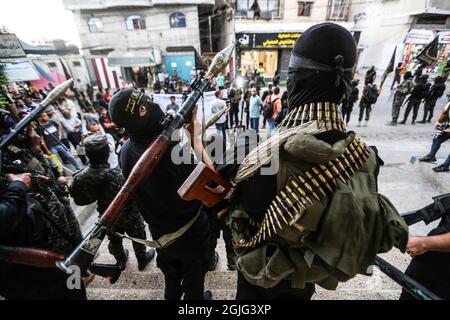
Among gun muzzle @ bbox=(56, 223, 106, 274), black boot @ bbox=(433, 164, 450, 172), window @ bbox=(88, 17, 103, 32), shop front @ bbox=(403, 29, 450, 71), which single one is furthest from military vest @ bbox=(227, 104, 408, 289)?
window @ bbox=(88, 17, 103, 32)

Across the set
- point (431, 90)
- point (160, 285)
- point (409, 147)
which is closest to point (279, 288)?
point (160, 285)

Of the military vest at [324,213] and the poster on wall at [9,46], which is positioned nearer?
the military vest at [324,213]

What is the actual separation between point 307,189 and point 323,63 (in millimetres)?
628

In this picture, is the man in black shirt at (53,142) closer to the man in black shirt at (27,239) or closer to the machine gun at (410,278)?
the man in black shirt at (27,239)

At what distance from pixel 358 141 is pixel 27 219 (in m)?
2.17

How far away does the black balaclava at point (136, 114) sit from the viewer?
1512 mm

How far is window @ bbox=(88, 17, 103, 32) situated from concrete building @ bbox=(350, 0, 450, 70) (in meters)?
19.0

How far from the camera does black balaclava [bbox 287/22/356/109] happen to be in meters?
1.08

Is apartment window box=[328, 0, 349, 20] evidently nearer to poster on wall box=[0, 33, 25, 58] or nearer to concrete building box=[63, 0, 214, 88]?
concrete building box=[63, 0, 214, 88]

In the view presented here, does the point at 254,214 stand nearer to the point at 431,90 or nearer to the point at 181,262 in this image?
the point at 181,262

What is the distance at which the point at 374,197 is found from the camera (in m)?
1.04

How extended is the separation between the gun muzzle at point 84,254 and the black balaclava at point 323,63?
1547mm

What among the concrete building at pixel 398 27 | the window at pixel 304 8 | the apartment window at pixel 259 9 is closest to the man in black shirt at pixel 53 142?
the concrete building at pixel 398 27

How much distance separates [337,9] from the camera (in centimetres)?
1566
